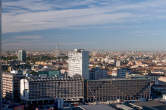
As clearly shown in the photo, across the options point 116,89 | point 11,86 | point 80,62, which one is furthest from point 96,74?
point 11,86

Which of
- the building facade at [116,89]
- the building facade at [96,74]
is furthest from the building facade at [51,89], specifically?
the building facade at [96,74]

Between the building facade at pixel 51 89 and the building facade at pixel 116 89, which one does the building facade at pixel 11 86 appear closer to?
the building facade at pixel 51 89

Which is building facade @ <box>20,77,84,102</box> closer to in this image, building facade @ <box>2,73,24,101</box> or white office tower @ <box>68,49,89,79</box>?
building facade @ <box>2,73,24,101</box>

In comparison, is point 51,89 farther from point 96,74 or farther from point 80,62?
point 96,74

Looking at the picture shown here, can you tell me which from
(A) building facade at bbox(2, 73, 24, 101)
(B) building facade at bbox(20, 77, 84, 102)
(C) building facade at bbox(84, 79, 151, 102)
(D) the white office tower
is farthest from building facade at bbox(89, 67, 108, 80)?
(A) building facade at bbox(2, 73, 24, 101)

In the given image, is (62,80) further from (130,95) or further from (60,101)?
(130,95)
